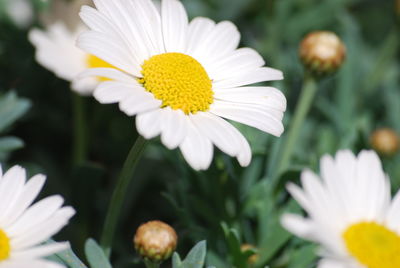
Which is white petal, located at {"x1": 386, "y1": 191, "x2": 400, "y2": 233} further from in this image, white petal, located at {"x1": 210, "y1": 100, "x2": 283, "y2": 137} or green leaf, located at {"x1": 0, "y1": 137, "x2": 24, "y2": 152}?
green leaf, located at {"x1": 0, "y1": 137, "x2": 24, "y2": 152}

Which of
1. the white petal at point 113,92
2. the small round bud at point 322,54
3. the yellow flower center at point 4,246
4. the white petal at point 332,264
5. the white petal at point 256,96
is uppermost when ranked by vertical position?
the small round bud at point 322,54

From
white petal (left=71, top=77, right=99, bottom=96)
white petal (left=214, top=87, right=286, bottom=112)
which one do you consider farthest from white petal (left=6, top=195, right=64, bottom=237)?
white petal (left=71, top=77, right=99, bottom=96)

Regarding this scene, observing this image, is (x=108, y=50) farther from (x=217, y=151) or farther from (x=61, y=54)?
(x=61, y=54)

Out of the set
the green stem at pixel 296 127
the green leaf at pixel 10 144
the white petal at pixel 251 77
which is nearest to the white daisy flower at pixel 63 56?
the green leaf at pixel 10 144

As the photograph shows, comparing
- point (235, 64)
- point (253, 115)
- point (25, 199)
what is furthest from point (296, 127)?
point (25, 199)

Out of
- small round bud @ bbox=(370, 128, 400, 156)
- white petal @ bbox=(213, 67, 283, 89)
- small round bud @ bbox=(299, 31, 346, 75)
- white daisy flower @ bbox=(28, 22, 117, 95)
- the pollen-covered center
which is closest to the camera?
the pollen-covered center

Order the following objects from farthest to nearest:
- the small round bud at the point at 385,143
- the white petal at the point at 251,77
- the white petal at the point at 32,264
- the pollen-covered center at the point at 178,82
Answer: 1. the small round bud at the point at 385,143
2. the white petal at the point at 251,77
3. the pollen-covered center at the point at 178,82
4. the white petal at the point at 32,264

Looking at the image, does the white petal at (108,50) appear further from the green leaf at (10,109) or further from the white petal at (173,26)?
the green leaf at (10,109)
